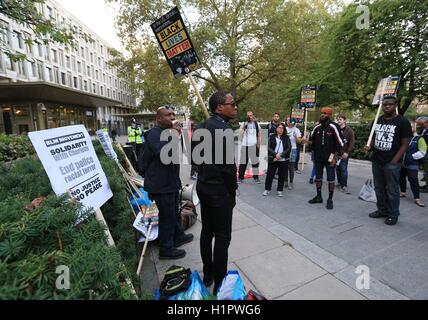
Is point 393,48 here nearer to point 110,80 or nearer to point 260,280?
point 260,280

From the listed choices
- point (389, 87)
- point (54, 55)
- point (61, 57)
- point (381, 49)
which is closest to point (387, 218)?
point (389, 87)

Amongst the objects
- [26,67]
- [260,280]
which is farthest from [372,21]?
[26,67]

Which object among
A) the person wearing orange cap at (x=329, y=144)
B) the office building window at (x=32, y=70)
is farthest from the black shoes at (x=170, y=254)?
the office building window at (x=32, y=70)

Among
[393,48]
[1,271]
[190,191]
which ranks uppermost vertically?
[393,48]

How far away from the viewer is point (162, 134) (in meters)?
3.05

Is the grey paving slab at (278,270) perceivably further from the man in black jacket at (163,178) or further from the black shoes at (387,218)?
the black shoes at (387,218)

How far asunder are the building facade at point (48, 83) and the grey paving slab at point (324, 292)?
1689cm

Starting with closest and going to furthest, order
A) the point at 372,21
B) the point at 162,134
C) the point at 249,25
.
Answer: the point at 162,134
the point at 372,21
the point at 249,25

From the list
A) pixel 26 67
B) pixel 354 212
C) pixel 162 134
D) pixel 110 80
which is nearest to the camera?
pixel 162 134

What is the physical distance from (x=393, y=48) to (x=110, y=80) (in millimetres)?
58845

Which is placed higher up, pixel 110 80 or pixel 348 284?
pixel 110 80

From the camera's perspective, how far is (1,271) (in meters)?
0.91

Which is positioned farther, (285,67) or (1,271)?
(285,67)

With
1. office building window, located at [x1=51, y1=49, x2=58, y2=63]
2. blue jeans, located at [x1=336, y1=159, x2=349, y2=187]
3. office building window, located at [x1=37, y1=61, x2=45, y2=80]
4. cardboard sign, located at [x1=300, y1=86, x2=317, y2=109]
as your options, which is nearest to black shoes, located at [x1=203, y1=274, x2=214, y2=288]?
blue jeans, located at [x1=336, y1=159, x2=349, y2=187]
